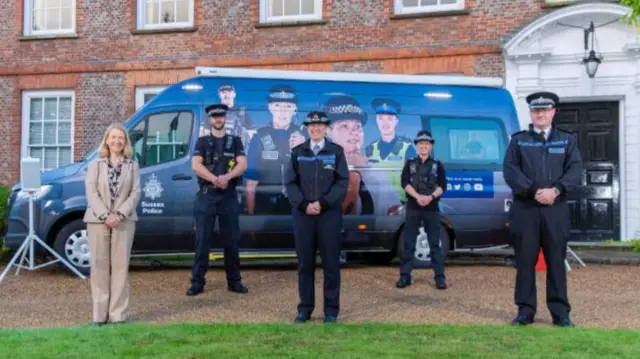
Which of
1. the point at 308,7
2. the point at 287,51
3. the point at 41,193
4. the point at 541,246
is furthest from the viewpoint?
the point at 308,7

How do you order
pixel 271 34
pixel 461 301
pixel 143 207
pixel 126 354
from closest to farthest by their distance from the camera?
1. pixel 126 354
2. pixel 461 301
3. pixel 143 207
4. pixel 271 34

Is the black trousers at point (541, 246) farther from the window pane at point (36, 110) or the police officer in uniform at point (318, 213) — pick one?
the window pane at point (36, 110)

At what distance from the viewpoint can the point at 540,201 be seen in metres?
7.43

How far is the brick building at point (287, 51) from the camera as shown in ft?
54.5

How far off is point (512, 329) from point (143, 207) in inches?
235

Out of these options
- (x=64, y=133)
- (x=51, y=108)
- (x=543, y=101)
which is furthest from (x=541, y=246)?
(x=51, y=108)

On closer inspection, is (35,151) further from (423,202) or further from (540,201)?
(540,201)

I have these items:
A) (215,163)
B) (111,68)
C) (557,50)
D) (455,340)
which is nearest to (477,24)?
(557,50)

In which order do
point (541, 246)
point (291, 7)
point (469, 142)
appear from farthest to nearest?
point (291, 7) < point (469, 142) < point (541, 246)

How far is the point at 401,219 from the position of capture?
1223 centimetres

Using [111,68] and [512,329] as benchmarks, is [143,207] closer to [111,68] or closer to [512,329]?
[512,329]

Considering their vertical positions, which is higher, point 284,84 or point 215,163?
point 284,84

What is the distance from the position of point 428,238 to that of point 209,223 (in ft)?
8.80

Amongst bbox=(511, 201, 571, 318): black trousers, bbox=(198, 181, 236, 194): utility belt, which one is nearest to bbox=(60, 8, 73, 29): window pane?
bbox=(198, 181, 236, 194): utility belt
